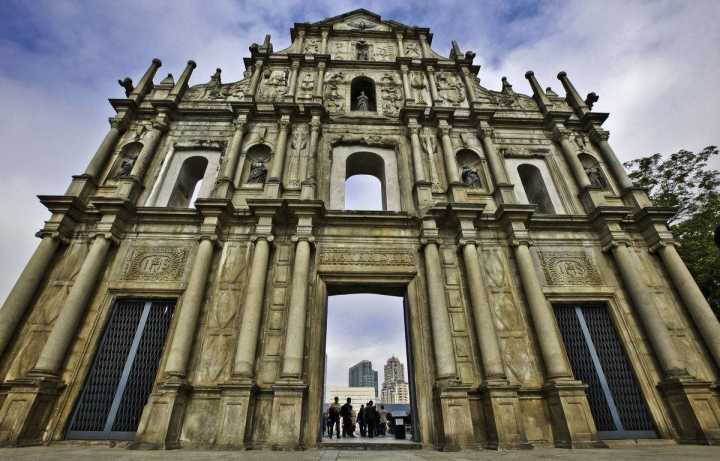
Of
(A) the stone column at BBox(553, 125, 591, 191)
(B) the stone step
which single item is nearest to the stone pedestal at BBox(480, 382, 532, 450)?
(B) the stone step

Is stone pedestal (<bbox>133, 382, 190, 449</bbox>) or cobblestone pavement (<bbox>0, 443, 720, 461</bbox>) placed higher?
stone pedestal (<bbox>133, 382, 190, 449</bbox>)

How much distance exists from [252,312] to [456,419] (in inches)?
194

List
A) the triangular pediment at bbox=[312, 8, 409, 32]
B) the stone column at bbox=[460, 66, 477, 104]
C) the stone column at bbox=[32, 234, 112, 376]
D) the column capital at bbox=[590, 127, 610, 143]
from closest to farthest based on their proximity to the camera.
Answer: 1. the stone column at bbox=[32, 234, 112, 376]
2. the column capital at bbox=[590, 127, 610, 143]
3. the stone column at bbox=[460, 66, 477, 104]
4. the triangular pediment at bbox=[312, 8, 409, 32]

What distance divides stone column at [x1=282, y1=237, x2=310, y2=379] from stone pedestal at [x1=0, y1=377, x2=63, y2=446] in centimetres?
481

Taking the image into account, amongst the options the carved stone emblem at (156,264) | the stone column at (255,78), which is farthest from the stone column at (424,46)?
the carved stone emblem at (156,264)

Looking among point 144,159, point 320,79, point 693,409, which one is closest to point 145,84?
point 144,159

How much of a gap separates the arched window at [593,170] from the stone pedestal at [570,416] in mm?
6838

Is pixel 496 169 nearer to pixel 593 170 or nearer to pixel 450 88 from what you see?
pixel 593 170

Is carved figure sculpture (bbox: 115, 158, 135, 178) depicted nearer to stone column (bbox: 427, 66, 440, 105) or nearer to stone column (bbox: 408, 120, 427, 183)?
stone column (bbox: 408, 120, 427, 183)

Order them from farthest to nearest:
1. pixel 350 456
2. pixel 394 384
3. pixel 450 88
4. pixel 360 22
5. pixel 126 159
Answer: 1. pixel 394 384
2. pixel 360 22
3. pixel 450 88
4. pixel 126 159
5. pixel 350 456

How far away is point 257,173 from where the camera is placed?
11.1 m

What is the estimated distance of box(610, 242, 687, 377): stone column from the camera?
8.02m

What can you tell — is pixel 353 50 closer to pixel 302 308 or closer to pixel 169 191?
pixel 169 191

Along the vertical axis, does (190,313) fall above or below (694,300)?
below
